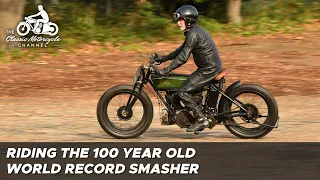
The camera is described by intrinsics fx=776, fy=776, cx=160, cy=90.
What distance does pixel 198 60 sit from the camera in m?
10.6

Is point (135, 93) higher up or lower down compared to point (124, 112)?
higher up

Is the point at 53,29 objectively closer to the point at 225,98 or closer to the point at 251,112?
the point at 225,98

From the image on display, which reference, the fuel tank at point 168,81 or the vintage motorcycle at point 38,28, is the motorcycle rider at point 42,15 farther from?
the fuel tank at point 168,81

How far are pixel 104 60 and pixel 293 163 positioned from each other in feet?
39.3

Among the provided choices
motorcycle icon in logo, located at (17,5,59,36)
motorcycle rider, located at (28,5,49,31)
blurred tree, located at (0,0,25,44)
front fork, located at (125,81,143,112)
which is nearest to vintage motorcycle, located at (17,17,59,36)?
motorcycle icon in logo, located at (17,5,59,36)

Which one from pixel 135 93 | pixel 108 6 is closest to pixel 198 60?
pixel 135 93

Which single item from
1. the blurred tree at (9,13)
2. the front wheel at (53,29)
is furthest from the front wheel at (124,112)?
the front wheel at (53,29)

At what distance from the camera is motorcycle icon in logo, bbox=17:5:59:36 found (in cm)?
2274

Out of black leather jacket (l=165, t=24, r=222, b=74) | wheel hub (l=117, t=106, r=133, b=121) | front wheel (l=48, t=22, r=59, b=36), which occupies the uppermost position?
black leather jacket (l=165, t=24, r=222, b=74)

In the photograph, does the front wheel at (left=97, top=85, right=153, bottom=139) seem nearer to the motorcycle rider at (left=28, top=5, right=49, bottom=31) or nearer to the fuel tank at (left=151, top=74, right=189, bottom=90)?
the fuel tank at (left=151, top=74, right=189, bottom=90)

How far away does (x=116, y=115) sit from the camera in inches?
421

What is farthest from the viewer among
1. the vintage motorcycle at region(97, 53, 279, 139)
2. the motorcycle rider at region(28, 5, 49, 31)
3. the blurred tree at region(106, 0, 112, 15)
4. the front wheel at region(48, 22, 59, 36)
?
the blurred tree at region(106, 0, 112, 15)

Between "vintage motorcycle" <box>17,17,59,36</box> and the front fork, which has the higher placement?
the front fork

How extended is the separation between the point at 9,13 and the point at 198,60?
12.0m
